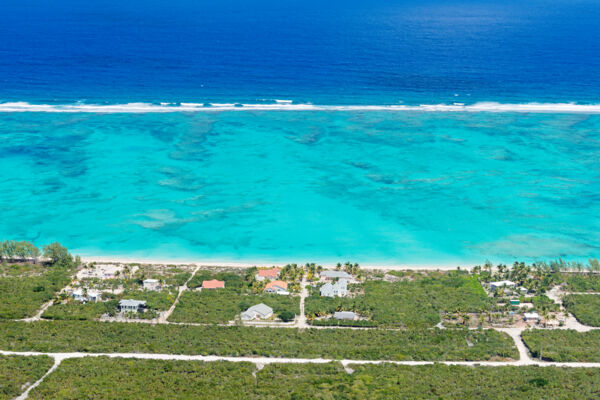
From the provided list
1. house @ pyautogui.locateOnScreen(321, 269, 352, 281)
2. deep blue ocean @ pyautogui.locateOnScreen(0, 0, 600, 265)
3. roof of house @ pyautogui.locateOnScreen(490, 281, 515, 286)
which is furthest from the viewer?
deep blue ocean @ pyautogui.locateOnScreen(0, 0, 600, 265)

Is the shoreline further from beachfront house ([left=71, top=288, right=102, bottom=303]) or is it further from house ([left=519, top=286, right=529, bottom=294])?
beachfront house ([left=71, top=288, right=102, bottom=303])

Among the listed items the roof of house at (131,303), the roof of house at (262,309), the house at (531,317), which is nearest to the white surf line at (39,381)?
the roof of house at (131,303)

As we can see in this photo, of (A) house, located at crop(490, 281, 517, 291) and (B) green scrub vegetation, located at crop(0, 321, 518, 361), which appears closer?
(B) green scrub vegetation, located at crop(0, 321, 518, 361)

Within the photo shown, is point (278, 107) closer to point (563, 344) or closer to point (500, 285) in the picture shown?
point (500, 285)

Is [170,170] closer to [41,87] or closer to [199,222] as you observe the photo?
[199,222]

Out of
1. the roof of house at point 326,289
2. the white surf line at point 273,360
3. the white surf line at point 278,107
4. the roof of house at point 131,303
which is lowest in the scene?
the white surf line at point 273,360

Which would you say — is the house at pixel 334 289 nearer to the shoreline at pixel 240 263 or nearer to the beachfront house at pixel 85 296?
the shoreline at pixel 240 263

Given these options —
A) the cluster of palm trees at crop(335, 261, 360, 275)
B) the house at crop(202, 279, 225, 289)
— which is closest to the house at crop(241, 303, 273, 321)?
the house at crop(202, 279, 225, 289)

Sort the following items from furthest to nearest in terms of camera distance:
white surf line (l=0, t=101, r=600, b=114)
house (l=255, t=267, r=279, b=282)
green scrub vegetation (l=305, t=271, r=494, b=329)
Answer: white surf line (l=0, t=101, r=600, b=114) < house (l=255, t=267, r=279, b=282) < green scrub vegetation (l=305, t=271, r=494, b=329)
